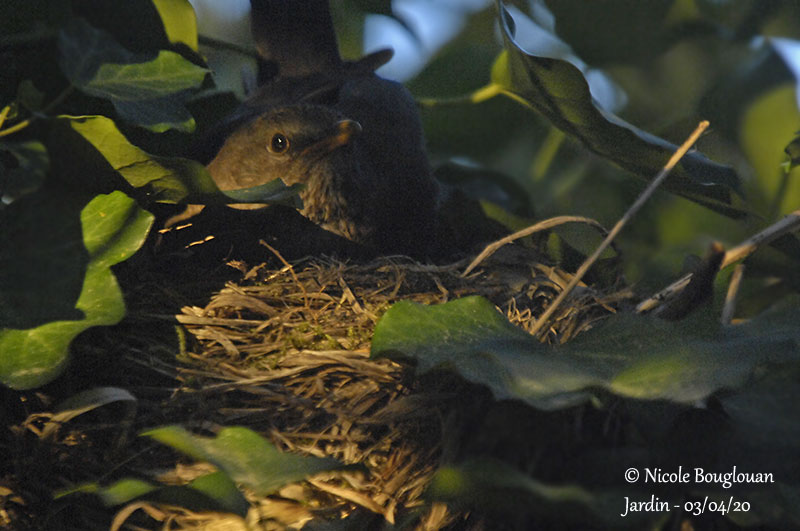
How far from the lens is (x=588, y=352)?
1190 millimetres

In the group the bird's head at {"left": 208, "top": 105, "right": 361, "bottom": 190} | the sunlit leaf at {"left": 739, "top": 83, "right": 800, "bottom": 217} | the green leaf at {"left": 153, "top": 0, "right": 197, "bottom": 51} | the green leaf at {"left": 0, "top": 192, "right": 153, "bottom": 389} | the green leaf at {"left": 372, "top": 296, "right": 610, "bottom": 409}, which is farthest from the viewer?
the bird's head at {"left": 208, "top": 105, "right": 361, "bottom": 190}

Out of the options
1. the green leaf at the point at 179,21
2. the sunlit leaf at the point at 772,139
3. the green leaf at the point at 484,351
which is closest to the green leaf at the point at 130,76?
the green leaf at the point at 179,21

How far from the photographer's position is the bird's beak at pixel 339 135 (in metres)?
2.09

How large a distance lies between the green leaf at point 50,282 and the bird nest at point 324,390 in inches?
9.5

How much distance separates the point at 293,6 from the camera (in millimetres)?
2254

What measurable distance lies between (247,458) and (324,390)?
11.4 inches

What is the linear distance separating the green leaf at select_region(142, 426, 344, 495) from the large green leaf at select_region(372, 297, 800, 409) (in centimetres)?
19

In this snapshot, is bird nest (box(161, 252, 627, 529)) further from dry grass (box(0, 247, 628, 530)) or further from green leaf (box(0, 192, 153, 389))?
green leaf (box(0, 192, 153, 389))

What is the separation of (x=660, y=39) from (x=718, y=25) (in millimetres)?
185

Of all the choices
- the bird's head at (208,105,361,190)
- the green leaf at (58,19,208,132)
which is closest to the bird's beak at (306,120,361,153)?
the bird's head at (208,105,361,190)

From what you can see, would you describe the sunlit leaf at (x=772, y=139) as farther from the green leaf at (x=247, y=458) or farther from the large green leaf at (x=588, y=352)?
the green leaf at (x=247, y=458)

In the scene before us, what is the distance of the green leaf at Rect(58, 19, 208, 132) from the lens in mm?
1204

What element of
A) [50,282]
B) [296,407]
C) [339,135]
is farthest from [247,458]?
[339,135]

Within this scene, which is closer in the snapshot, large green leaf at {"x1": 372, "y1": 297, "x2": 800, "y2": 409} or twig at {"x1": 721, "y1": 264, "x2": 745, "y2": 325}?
large green leaf at {"x1": 372, "y1": 297, "x2": 800, "y2": 409}
